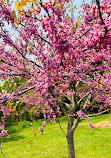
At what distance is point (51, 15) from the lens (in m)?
2.86

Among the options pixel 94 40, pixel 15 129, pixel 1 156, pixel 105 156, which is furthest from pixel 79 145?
pixel 15 129

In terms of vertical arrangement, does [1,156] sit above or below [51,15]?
below

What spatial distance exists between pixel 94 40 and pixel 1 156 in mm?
9683

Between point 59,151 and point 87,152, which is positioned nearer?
point 87,152

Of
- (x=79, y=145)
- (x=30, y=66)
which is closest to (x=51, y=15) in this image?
(x=30, y=66)

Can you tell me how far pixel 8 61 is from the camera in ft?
17.1

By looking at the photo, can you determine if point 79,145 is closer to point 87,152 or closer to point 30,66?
point 87,152

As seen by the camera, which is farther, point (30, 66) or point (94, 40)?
point (30, 66)

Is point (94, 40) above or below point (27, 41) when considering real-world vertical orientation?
below

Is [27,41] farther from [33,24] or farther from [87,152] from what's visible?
[87,152]

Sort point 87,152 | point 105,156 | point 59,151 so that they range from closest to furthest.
A: point 105,156, point 87,152, point 59,151

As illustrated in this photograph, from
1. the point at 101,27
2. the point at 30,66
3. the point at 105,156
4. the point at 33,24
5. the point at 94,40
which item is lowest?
the point at 105,156

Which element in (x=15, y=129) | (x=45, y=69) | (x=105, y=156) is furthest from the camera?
(x=15, y=129)

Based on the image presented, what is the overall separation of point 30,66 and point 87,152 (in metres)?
6.33
